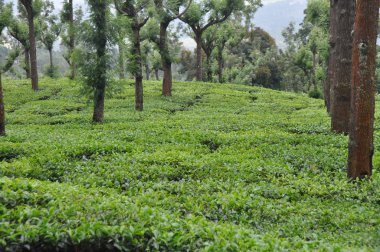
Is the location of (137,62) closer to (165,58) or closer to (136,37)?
(136,37)

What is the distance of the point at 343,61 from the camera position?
59.1 ft

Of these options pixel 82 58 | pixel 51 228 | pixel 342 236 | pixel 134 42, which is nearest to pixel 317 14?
pixel 134 42

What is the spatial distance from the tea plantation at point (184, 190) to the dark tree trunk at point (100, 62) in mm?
1114

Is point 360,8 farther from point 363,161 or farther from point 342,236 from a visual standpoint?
point 342,236

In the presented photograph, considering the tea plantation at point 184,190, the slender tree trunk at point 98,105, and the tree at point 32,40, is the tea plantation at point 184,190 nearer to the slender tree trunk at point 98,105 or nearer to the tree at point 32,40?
the slender tree trunk at point 98,105

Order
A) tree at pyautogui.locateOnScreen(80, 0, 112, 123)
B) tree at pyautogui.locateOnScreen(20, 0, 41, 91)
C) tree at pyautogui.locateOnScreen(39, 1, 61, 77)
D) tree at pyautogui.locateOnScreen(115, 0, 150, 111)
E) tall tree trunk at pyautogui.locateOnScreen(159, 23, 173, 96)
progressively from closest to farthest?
tree at pyautogui.locateOnScreen(80, 0, 112, 123), tree at pyautogui.locateOnScreen(115, 0, 150, 111), tall tree trunk at pyautogui.locateOnScreen(159, 23, 173, 96), tree at pyautogui.locateOnScreen(20, 0, 41, 91), tree at pyautogui.locateOnScreen(39, 1, 61, 77)

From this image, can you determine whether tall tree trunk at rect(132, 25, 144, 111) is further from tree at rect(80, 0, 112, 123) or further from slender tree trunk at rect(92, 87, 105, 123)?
slender tree trunk at rect(92, 87, 105, 123)

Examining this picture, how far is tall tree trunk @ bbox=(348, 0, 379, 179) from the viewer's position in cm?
1077

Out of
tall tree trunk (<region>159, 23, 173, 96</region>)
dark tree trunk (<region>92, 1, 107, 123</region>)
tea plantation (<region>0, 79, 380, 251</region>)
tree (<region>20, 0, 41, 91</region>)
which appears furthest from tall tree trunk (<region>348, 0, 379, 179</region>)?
tree (<region>20, 0, 41, 91</region>)

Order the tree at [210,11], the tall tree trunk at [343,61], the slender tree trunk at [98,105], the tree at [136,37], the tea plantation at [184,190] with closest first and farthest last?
the tea plantation at [184,190]
the tall tree trunk at [343,61]
the slender tree trunk at [98,105]
the tree at [136,37]
the tree at [210,11]

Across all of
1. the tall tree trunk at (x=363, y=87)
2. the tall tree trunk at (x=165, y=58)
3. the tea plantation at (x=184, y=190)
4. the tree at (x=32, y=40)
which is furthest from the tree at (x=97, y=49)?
the tree at (x=32, y=40)

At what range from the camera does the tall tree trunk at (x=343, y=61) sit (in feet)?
58.8

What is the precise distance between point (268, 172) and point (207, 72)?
53075 mm

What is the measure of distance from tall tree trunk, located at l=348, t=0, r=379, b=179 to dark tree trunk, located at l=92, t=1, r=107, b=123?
15.9 meters
